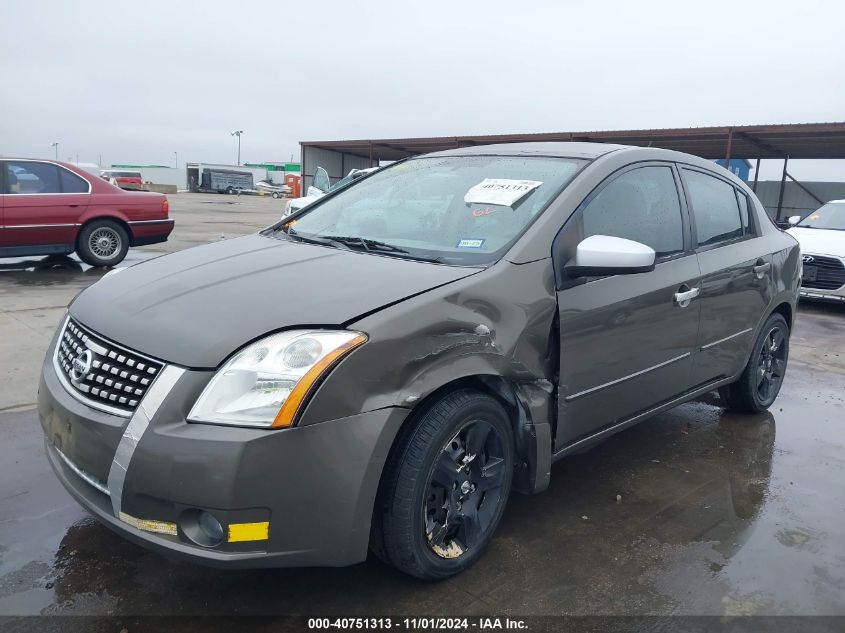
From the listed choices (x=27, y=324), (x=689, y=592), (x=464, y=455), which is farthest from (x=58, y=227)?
(x=689, y=592)

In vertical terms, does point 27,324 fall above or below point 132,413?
below

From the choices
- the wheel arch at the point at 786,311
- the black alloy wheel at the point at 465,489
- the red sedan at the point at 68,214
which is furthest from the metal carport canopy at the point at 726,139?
the black alloy wheel at the point at 465,489

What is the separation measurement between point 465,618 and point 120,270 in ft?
6.63

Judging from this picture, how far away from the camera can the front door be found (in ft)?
9.11

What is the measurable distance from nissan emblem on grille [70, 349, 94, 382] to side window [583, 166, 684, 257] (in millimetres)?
1991

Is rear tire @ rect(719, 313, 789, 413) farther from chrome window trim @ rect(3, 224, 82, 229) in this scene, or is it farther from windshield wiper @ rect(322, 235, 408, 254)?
chrome window trim @ rect(3, 224, 82, 229)

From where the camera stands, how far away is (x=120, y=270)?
296cm

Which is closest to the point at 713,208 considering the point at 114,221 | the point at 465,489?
the point at 465,489

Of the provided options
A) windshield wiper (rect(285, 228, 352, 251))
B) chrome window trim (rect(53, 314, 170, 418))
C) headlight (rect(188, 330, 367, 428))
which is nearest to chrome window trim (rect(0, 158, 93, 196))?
windshield wiper (rect(285, 228, 352, 251))

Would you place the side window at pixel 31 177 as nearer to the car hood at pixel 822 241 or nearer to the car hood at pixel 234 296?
the car hood at pixel 234 296

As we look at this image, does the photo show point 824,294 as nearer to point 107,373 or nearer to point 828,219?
point 828,219

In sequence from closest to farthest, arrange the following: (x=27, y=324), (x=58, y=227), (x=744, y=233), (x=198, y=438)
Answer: (x=198, y=438), (x=744, y=233), (x=27, y=324), (x=58, y=227)

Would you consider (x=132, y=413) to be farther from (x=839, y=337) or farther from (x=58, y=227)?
(x=58, y=227)

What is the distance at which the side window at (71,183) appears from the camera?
9.02 meters
